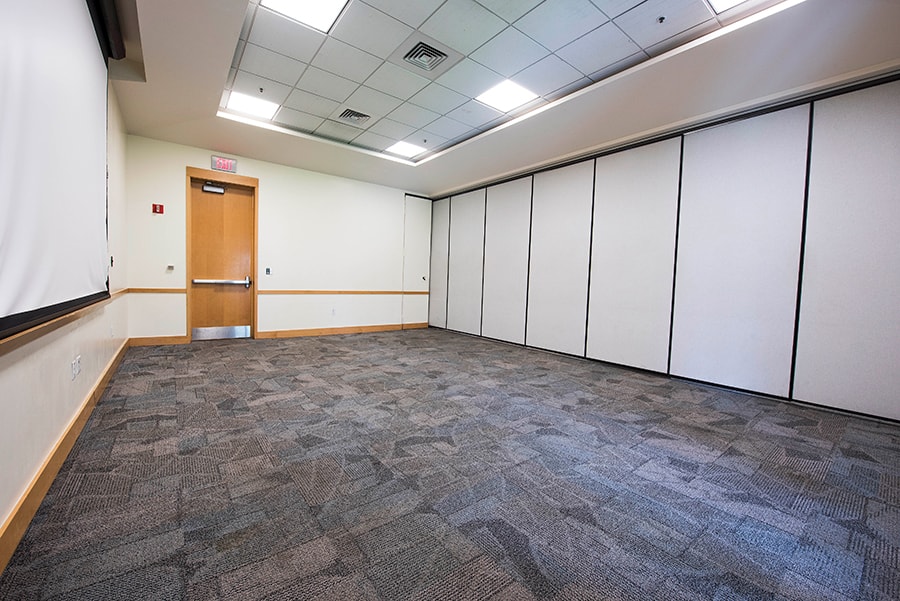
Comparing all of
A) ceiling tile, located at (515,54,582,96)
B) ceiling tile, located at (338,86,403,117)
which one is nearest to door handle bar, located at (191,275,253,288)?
ceiling tile, located at (338,86,403,117)

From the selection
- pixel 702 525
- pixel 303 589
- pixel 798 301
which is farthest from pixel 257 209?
pixel 798 301

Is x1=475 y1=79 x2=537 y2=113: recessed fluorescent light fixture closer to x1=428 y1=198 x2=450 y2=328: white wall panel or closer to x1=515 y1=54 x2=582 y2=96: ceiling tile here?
x1=515 y1=54 x2=582 y2=96: ceiling tile

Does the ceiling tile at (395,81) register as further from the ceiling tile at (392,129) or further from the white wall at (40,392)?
the white wall at (40,392)

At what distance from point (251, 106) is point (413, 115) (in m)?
2.13

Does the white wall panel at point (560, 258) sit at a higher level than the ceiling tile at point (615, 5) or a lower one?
lower

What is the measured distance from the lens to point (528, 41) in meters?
3.29

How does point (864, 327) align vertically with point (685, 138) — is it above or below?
below

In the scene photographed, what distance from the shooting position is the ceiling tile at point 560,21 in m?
2.86

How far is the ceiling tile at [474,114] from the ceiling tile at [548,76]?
674mm

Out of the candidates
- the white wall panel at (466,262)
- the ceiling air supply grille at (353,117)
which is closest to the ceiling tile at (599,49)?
the ceiling air supply grille at (353,117)

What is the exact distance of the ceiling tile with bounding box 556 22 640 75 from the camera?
3.13 meters

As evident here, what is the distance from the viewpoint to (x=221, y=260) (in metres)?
6.23

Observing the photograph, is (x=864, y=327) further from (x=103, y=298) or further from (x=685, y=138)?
(x=103, y=298)

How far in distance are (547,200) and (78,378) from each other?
19.9 ft
